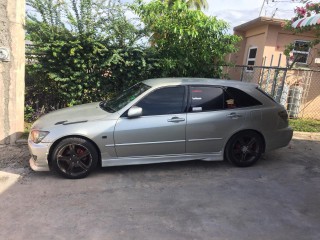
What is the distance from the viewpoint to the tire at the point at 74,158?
4.84m

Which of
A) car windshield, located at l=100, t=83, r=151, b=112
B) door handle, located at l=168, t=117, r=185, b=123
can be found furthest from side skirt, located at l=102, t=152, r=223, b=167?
car windshield, located at l=100, t=83, r=151, b=112

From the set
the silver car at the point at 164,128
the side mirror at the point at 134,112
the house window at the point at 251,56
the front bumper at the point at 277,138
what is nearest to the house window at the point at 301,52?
the house window at the point at 251,56

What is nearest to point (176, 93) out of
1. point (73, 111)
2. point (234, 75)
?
point (73, 111)

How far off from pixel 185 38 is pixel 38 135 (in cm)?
428

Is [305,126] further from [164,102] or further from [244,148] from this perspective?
[164,102]

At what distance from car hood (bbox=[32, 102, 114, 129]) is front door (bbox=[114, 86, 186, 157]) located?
16.9 inches

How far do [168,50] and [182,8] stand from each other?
107cm

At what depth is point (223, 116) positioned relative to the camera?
545 centimetres

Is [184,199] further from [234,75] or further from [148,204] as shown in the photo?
[234,75]

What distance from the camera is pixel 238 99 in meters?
5.65

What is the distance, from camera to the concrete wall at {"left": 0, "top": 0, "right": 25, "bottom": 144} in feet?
20.0

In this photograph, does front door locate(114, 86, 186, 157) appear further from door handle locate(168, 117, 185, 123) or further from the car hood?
the car hood

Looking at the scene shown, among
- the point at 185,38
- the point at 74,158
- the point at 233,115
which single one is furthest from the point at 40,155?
the point at 185,38

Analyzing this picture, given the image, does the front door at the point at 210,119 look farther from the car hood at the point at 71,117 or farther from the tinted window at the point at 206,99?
the car hood at the point at 71,117
